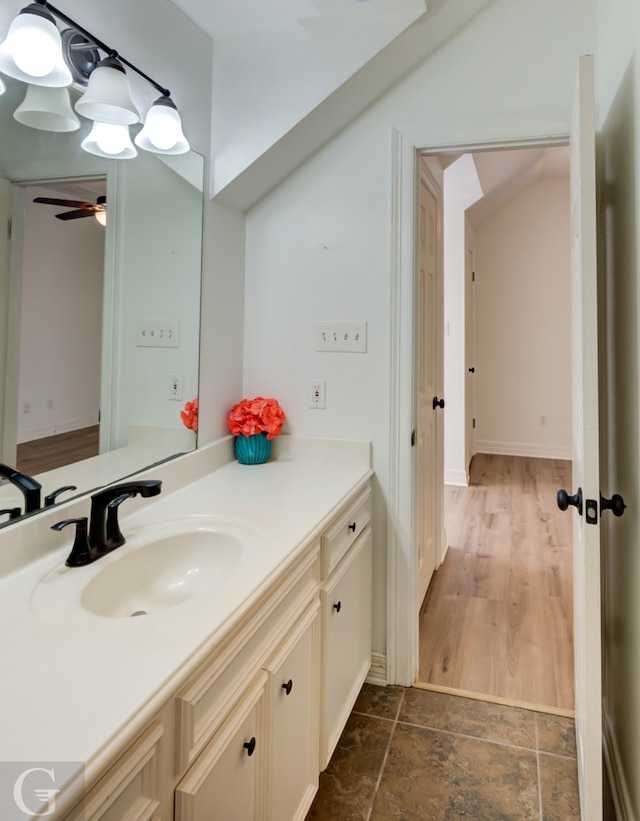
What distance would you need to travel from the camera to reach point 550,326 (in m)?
5.73

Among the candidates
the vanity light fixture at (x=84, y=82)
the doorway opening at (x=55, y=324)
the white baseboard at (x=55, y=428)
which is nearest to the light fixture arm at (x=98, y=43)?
the vanity light fixture at (x=84, y=82)

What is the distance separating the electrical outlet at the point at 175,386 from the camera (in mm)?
1807

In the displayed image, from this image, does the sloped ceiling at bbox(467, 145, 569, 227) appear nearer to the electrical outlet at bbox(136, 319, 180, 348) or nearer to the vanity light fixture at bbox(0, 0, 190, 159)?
the vanity light fixture at bbox(0, 0, 190, 159)

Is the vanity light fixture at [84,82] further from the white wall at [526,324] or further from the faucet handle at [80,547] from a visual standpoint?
the white wall at [526,324]

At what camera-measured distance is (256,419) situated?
2025mm

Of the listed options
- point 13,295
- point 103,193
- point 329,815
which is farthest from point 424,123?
point 329,815

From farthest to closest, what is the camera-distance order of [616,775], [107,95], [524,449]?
[524,449] < [616,775] < [107,95]

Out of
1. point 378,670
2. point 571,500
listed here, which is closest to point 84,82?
point 571,500

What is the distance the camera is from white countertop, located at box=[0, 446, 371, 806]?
0.65 metres

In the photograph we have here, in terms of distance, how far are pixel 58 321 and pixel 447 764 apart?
1695 millimetres

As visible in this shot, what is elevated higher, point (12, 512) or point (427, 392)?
point (427, 392)

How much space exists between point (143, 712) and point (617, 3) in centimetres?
195

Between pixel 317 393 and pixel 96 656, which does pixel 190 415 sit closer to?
pixel 317 393

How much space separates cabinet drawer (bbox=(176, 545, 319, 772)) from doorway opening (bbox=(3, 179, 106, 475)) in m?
Result: 0.63
